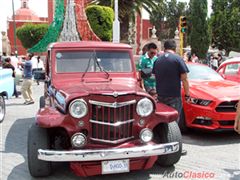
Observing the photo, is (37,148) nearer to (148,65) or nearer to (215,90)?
(148,65)

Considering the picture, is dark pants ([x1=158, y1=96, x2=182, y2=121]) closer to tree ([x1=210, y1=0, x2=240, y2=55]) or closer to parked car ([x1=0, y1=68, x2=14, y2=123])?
parked car ([x1=0, y1=68, x2=14, y2=123])

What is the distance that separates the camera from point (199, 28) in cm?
4244

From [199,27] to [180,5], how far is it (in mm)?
25953

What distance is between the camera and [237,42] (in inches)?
1694

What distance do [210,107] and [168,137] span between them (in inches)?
90.8

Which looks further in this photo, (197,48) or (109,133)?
(197,48)

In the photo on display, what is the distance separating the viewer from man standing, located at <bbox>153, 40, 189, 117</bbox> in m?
6.05

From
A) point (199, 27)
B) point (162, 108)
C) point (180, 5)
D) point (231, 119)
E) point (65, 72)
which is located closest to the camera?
point (162, 108)

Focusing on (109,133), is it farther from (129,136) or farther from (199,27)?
(199,27)

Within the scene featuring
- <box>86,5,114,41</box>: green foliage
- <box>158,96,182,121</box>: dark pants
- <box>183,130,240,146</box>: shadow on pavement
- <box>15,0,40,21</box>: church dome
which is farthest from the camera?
<box>15,0,40,21</box>: church dome

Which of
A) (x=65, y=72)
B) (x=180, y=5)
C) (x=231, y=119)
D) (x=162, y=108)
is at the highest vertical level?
(x=180, y=5)

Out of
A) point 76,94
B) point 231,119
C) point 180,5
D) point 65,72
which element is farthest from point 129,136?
point 180,5

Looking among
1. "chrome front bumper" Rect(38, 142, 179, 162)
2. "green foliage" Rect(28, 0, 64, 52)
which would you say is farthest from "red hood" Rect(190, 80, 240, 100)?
"green foliage" Rect(28, 0, 64, 52)

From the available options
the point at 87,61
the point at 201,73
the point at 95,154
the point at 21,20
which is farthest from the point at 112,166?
the point at 21,20
